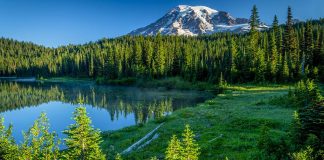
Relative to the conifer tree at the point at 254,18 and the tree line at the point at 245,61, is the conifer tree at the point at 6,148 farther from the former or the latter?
the conifer tree at the point at 254,18

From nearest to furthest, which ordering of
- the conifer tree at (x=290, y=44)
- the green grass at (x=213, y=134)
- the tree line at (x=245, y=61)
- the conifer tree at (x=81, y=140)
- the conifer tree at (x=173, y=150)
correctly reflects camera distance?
1. the conifer tree at (x=173, y=150)
2. the conifer tree at (x=81, y=140)
3. the green grass at (x=213, y=134)
4. the tree line at (x=245, y=61)
5. the conifer tree at (x=290, y=44)

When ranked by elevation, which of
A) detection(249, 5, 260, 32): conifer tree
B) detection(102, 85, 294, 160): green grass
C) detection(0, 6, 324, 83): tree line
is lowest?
detection(102, 85, 294, 160): green grass

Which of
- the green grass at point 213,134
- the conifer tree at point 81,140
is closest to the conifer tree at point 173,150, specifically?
the conifer tree at point 81,140

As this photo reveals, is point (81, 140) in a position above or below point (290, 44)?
below

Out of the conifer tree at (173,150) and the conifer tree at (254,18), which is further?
the conifer tree at (254,18)

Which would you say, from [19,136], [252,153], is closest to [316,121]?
[252,153]

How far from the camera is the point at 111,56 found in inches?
5566

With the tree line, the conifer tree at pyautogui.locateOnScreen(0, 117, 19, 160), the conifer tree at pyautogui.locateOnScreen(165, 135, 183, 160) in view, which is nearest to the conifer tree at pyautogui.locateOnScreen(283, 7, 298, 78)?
the tree line

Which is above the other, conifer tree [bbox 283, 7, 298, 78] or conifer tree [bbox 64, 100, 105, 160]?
conifer tree [bbox 283, 7, 298, 78]

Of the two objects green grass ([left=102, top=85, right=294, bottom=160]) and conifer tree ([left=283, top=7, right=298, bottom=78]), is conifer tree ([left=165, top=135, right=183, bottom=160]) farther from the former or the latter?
conifer tree ([left=283, top=7, right=298, bottom=78])

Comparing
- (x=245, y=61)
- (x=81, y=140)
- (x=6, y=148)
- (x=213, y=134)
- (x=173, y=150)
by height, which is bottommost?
(x=213, y=134)

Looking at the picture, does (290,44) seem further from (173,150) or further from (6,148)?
(6,148)

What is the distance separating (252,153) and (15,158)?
15195mm

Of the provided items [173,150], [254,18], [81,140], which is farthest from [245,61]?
[173,150]
